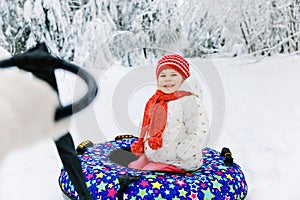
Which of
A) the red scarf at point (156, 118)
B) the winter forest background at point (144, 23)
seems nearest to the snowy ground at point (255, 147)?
the red scarf at point (156, 118)

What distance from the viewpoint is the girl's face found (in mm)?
2184

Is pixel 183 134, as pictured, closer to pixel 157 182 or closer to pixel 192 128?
pixel 192 128

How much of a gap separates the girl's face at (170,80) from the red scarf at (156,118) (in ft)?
0.09

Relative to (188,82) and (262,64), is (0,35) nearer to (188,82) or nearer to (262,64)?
(262,64)

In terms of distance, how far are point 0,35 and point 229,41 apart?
14.7ft

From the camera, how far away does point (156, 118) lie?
7.18ft

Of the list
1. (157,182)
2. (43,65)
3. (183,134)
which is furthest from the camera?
(183,134)

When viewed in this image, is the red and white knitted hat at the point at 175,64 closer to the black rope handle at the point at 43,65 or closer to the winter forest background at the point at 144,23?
the black rope handle at the point at 43,65

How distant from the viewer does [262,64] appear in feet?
21.6

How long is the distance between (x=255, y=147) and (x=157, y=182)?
4.89 feet

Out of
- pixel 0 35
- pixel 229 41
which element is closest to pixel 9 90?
pixel 0 35

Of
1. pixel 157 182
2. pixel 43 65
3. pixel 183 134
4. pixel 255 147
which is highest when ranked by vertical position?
pixel 43 65

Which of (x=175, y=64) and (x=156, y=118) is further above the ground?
(x=175, y=64)

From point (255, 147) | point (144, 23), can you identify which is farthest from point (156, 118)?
point (144, 23)
